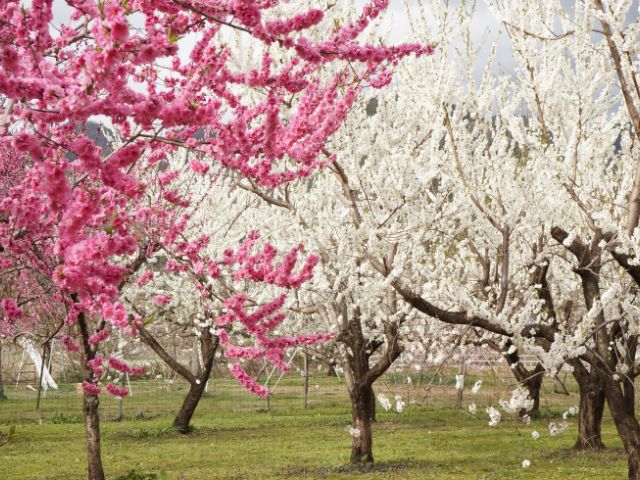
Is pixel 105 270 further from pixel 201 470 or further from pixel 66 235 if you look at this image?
pixel 201 470

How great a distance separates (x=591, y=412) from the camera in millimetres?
13922

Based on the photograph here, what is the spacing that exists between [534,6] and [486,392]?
65.6 feet

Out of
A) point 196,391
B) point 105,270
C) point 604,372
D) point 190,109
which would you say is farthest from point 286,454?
point 190,109

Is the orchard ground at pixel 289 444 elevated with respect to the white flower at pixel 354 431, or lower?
lower

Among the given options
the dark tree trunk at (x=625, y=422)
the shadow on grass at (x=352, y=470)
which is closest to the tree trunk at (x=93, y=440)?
the shadow on grass at (x=352, y=470)

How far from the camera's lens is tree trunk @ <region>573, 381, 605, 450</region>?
1380cm

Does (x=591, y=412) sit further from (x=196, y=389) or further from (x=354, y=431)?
(x=196, y=389)

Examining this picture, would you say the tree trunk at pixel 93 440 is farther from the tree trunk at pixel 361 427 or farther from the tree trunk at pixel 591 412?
the tree trunk at pixel 591 412

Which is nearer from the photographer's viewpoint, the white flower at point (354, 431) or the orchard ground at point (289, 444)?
the orchard ground at point (289, 444)

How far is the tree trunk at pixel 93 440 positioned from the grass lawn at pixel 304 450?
63.4 inches

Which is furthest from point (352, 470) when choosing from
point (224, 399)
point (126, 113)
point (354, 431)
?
point (224, 399)

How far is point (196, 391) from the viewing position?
18828 mm

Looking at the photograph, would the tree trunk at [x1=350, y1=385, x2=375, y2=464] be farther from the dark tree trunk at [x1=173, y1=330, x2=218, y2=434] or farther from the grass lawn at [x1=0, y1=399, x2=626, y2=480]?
the dark tree trunk at [x1=173, y1=330, x2=218, y2=434]

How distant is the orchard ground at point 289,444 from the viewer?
40.5 feet
